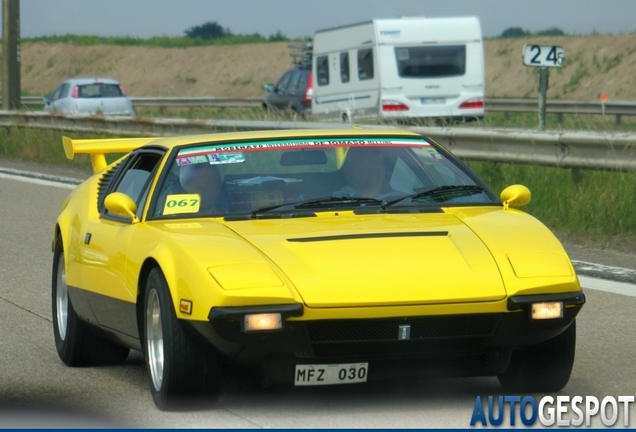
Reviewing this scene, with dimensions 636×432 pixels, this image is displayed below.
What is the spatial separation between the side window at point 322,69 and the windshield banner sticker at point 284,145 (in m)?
23.6

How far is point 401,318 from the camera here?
5.37m

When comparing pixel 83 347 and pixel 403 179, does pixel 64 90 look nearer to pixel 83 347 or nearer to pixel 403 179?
pixel 83 347

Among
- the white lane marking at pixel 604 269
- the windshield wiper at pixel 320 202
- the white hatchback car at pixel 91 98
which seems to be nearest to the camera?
the windshield wiper at pixel 320 202

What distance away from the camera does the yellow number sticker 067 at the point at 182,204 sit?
6.34 metres

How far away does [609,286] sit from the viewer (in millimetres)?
Result: 9430

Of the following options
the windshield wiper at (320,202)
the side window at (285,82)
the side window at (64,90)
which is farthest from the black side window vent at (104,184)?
the side window at (285,82)

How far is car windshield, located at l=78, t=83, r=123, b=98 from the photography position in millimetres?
31859

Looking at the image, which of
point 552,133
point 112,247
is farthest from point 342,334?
point 552,133

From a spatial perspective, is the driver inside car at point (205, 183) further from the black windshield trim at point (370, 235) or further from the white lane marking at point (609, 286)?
the white lane marking at point (609, 286)

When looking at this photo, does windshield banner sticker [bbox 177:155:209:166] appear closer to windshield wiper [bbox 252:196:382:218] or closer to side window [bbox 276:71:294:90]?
windshield wiper [bbox 252:196:382:218]

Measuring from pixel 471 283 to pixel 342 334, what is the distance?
1.80ft

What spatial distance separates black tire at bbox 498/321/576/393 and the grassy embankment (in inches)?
237

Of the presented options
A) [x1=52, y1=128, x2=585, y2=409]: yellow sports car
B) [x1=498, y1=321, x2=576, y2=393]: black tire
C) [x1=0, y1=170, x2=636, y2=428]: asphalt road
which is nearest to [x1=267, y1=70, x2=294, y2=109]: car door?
[x1=0, y1=170, x2=636, y2=428]: asphalt road

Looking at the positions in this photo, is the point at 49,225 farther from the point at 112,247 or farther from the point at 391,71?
the point at 391,71
